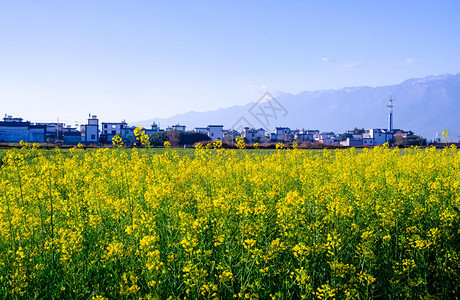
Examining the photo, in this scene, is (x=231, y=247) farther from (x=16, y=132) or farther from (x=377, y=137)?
(x=377, y=137)

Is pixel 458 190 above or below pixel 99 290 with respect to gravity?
above

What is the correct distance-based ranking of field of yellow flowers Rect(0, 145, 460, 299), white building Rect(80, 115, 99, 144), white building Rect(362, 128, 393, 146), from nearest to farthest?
field of yellow flowers Rect(0, 145, 460, 299) < white building Rect(80, 115, 99, 144) < white building Rect(362, 128, 393, 146)

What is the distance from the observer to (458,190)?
677cm

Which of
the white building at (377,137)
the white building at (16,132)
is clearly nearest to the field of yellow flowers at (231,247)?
the white building at (16,132)

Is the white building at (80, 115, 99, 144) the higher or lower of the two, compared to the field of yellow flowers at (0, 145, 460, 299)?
higher

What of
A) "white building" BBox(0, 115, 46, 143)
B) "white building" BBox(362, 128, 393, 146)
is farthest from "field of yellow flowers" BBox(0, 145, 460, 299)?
"white building" BBox(362, 128, 393, 146)

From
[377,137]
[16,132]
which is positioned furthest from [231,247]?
[377,137]

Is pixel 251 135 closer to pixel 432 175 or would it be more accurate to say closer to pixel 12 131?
pixel 12 131

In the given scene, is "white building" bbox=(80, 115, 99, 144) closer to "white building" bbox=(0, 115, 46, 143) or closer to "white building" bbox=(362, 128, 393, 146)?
"white building" bbox=(0, 115, 46, 143)

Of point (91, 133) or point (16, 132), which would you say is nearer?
point (16, 132)

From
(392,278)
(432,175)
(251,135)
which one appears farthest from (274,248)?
(251,135)

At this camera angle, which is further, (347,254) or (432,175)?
(432,175)

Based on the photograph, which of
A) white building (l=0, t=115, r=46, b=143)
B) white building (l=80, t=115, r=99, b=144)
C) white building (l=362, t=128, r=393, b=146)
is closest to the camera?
white building (l=0, t=115, r=46, b=143)

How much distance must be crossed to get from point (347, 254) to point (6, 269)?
391 centimetres
